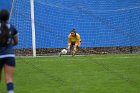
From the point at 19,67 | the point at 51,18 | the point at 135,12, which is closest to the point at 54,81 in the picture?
the point at 19,67

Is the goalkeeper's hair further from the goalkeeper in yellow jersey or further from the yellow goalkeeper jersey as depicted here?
the yellow goalkeeper jersey

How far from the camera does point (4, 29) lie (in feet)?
28.9

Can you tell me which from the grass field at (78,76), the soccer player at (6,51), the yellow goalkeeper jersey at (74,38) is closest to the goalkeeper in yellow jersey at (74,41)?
the yellow goalkeeper jersey at (74,38)

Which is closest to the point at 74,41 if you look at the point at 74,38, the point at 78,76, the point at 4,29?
the point at 74,38

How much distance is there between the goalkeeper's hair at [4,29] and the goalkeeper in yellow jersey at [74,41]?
1323cm

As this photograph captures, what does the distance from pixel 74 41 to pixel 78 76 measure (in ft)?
28.7

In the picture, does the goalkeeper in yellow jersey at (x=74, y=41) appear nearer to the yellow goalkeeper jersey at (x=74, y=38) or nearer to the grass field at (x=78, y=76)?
the yellow goalkeeper jersey at (x=74, y=38)

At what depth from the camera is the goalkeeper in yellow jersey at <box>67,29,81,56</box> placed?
2212 cm

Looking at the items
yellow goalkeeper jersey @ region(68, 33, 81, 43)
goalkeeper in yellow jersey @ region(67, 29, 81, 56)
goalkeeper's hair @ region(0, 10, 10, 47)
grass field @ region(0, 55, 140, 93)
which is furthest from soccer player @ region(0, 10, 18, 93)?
yellow goalkeeper jersey @ region(68, 33, 81, 43)

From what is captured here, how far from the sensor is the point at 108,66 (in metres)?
16.3

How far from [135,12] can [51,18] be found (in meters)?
4.69

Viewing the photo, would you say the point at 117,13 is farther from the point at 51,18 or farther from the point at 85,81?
the point at 85,81

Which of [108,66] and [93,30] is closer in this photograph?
[108,66]

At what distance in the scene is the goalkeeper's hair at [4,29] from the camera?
28.7 ft
